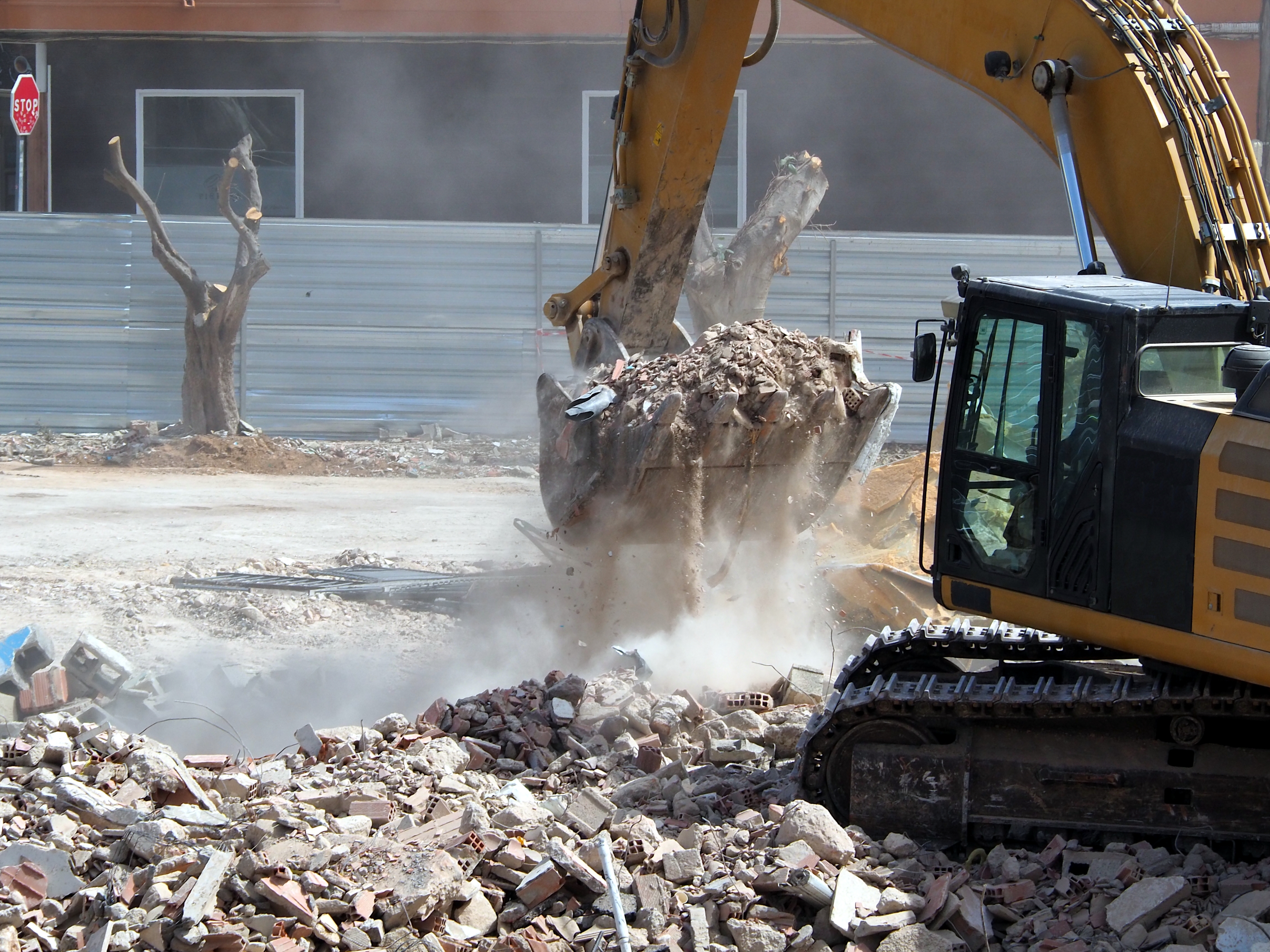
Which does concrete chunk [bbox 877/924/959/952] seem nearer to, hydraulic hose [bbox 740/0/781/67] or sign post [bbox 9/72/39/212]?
hydraulic hose [bbox 740/0/781/67]

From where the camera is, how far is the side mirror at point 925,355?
4402 millimetres

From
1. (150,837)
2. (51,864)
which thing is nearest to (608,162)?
(150,837)

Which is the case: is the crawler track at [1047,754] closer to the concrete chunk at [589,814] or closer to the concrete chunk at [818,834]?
the concrete chunk at [818,834]

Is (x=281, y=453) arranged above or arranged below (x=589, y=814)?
below

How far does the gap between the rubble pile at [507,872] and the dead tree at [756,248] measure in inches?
311

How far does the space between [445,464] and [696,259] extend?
3.48m

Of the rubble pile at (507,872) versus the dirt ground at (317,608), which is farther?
the dirt ground at (317,608)

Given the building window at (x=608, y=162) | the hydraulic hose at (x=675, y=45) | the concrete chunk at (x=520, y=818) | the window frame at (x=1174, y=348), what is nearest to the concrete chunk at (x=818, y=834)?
the concrete chunk at (x=520, y=818)

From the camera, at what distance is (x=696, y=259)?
40.4 feet

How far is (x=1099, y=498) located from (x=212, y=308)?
12.1 meters

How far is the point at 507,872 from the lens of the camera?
3982mm

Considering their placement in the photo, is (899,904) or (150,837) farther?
(150,837)

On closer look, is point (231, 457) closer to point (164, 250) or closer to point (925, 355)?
point (164, 250)

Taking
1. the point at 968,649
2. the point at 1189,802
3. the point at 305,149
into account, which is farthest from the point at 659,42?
the point at 305,149
